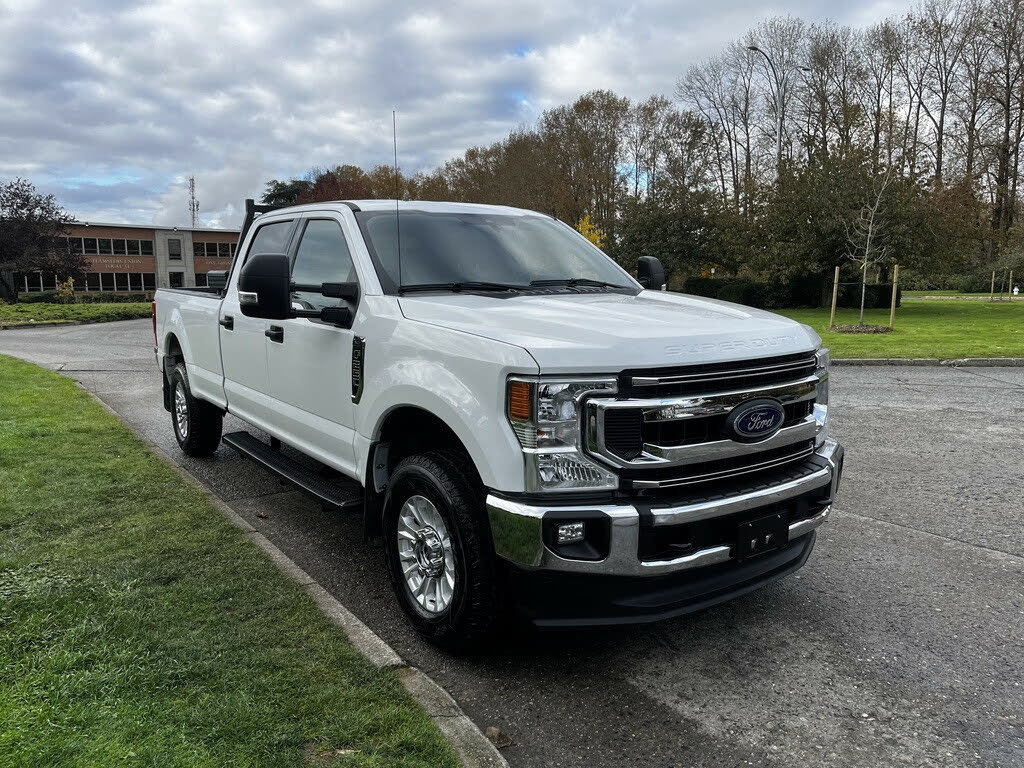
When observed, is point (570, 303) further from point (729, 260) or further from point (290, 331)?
point (729, 260)

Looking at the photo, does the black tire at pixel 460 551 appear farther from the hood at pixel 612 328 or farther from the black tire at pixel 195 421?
the black tire at pixel 195 421

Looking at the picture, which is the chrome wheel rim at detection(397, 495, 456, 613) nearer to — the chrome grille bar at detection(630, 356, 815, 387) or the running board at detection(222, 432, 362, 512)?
the running board at detection(222, 432, 362, 512)

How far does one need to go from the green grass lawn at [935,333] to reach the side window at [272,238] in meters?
11.6

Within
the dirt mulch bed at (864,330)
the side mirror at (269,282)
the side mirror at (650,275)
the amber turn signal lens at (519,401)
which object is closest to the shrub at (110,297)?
the dirt mulch bed at (864,330)

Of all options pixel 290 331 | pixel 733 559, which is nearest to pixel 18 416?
pixel 290 331

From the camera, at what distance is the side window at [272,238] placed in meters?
5.12

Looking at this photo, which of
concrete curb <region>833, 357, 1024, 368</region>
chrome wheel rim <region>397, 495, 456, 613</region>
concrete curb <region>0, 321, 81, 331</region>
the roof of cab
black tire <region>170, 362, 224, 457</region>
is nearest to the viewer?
chrome wheel rim <region>397, 495, 456, 613</region>

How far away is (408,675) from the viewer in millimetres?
3098

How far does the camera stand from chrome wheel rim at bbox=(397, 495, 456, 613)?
11.0 feet

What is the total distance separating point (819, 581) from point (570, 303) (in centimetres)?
210

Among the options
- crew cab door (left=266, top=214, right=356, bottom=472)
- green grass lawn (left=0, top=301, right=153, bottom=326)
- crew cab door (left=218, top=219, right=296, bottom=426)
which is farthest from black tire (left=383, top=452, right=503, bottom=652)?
green grass lawn (left=0, top=301, right=153, bottom=326)

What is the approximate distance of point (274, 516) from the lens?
538cm

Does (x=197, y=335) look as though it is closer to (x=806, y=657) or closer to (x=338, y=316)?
(x=338, y=316)

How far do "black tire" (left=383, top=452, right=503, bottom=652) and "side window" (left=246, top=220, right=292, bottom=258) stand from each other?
7.53 feet
